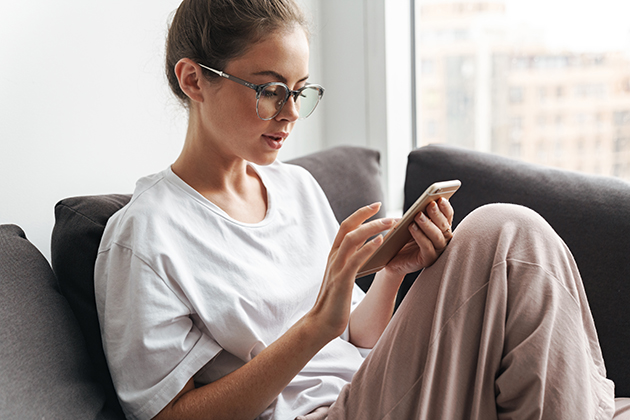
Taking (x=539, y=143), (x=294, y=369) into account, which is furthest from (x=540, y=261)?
(x=539, y=143)

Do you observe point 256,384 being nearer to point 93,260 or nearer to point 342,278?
point 342,278

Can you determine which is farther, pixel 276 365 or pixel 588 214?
pixel 588 214

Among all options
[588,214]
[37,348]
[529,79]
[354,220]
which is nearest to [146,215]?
[37,348]

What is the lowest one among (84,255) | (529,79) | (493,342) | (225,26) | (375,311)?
(375,311)

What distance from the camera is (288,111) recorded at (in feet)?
3.30

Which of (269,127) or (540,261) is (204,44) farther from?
(540,261)

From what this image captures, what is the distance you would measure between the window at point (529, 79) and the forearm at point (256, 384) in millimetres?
1338

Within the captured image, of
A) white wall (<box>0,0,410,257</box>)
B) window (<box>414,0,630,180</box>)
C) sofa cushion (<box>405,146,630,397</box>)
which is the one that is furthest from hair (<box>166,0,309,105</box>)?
window (<box>414,0,630,180</box>)

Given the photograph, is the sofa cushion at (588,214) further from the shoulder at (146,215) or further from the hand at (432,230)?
the shoulder at (146,215)

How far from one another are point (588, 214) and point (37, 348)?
1.10 meters

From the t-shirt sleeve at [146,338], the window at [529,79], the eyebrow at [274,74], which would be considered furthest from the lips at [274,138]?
the window at [529,79]

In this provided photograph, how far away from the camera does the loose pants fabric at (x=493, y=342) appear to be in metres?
0.75

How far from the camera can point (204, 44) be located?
96 centimetres

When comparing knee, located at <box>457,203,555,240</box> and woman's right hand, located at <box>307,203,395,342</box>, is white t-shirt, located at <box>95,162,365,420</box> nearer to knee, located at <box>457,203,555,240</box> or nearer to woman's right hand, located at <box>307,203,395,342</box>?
woman's right hand, located at <box>307,203,395,342</box>
